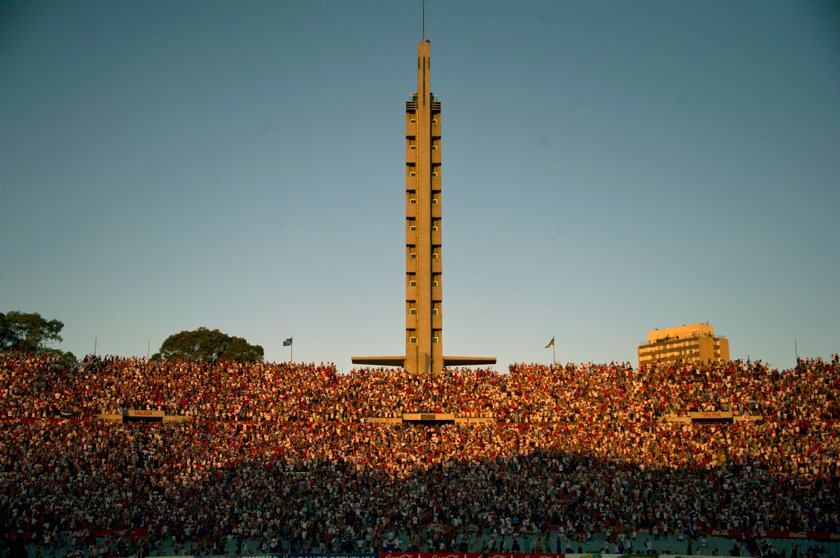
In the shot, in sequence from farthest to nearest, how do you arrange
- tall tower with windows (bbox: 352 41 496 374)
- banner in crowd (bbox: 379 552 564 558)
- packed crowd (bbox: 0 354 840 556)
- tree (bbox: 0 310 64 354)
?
tree (bbox: 0 310 64 354) < tall tower with windows (bbox: 352 41 496 374) < packed crowd (bbox: 0 354 840 556) < banner in crowd (bbox: 379 552 564 558)

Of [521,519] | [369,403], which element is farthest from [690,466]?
[369,403]

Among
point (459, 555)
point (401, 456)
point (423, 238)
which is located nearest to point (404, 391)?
point (401, 456)

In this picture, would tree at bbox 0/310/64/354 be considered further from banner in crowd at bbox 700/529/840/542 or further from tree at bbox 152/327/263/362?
banner in crowd at bbox 700/529/840/542

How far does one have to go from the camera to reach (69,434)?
53.1 meters

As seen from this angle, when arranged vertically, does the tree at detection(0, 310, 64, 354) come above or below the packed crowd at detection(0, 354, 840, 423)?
above

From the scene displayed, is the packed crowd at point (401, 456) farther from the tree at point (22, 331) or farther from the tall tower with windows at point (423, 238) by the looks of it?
the tree at point (22, 331)

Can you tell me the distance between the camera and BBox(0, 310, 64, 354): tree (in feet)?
367

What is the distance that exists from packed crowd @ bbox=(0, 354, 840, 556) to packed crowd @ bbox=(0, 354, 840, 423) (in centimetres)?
15

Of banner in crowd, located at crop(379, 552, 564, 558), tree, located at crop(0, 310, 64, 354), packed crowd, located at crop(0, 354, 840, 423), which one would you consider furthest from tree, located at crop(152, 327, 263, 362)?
banner in crowd, located at crop(379, 552, 564, 558)

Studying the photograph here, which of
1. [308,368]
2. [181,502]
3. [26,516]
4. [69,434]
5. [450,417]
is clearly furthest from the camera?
[308,368]

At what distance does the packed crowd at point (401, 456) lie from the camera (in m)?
42.6

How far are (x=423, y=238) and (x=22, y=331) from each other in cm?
7480

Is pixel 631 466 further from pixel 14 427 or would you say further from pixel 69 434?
pixel 14 427

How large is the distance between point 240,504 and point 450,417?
18391mm
